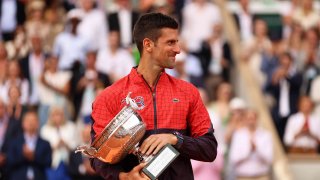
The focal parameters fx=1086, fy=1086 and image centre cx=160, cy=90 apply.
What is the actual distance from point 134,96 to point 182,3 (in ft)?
35.7

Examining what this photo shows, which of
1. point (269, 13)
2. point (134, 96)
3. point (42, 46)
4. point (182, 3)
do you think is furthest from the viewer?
point (269, 13)

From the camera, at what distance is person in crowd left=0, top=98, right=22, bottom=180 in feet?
42.1

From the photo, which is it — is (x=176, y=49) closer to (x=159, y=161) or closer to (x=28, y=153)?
(x=159, y=161)

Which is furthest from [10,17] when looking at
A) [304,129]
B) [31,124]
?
[304,129]

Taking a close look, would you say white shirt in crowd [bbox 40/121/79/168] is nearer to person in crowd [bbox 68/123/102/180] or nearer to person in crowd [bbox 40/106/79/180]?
person in crowd [bbox 40/106/79/180]

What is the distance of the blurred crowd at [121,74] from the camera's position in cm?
1341

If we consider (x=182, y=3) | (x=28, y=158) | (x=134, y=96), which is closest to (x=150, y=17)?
(x=134, y=96)

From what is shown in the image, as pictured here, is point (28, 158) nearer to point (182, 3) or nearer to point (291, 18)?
point (182, 3)

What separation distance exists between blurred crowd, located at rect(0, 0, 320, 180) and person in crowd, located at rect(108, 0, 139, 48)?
0.05 ft

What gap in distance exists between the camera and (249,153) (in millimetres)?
13734

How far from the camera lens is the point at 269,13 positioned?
19.4m

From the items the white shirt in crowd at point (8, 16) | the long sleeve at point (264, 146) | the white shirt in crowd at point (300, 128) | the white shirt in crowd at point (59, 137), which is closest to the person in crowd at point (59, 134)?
the white shirt in crowd at point (59, 137)

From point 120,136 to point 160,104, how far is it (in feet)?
1.47

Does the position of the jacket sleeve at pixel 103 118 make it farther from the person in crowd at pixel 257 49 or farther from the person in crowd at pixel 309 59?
the person in crowd at pixel 257 49
